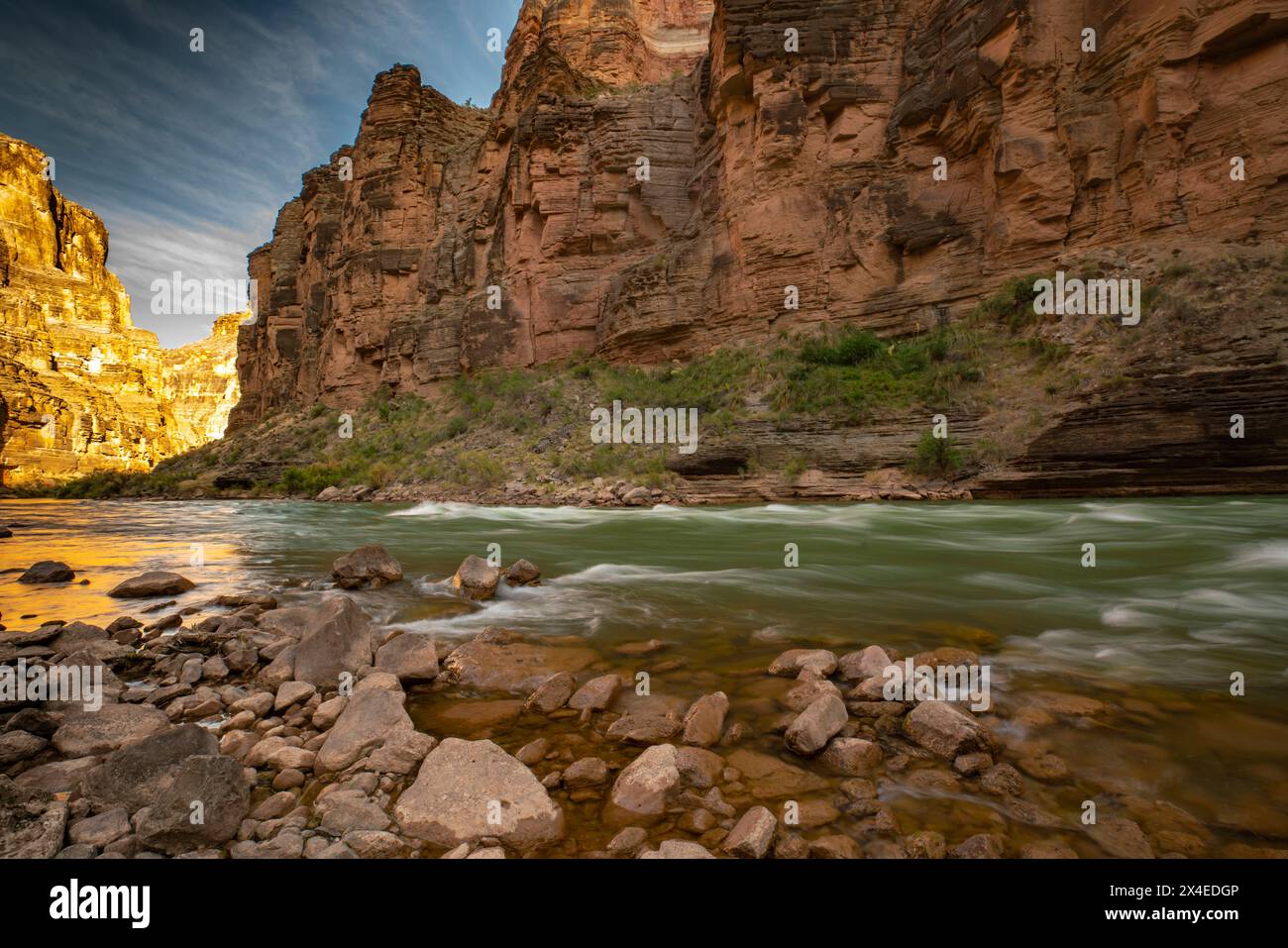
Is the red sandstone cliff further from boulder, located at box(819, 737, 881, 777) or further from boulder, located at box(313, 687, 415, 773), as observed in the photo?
boulder, located at box(313, 687, 415, 773)

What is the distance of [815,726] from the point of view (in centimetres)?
286

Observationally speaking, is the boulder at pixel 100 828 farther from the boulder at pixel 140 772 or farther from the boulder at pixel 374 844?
the boulder at pixel 374 844

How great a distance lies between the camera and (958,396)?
19.7 m

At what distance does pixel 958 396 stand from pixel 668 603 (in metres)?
17.8

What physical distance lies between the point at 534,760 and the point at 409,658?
1536 mm

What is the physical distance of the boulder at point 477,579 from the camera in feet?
20.0

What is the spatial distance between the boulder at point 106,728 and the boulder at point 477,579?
3.02 meters

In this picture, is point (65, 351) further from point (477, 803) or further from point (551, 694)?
point (477, 803)

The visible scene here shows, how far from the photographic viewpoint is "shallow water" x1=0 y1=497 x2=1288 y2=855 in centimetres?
265

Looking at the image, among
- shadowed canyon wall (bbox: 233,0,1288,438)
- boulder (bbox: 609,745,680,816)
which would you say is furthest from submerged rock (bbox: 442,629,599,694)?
shadowed canyon wall (bbox: 233,0,1288,438)

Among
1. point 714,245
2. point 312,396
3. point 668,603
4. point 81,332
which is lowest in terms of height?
point 668,603

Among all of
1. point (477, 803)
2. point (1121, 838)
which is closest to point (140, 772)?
point (477, 803)
